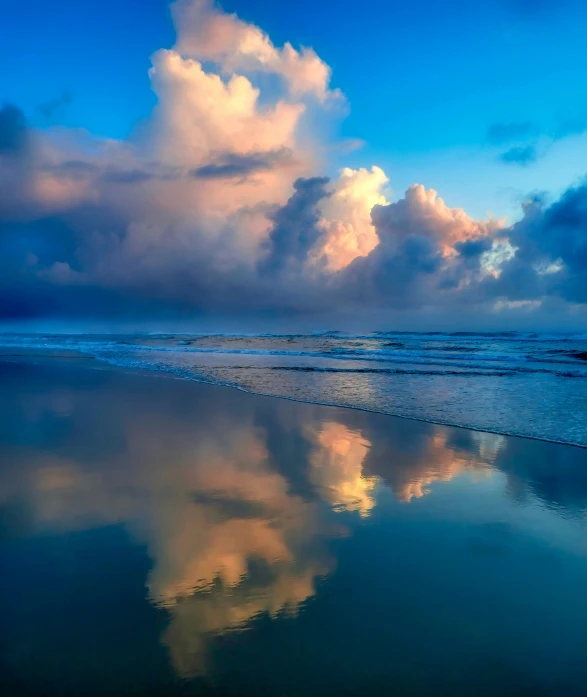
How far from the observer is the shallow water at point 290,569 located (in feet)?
8.71

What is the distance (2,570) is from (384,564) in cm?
279

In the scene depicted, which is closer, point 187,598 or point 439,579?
point 187,598

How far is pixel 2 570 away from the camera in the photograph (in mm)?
3604

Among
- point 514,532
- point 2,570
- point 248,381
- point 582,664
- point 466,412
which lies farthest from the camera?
point 248,381

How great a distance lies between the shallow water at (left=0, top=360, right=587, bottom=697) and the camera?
2.66 m

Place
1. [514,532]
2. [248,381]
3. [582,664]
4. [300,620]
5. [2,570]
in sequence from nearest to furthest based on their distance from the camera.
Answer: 1. [582,664]
2. [300,620]
3. [2,570]
4. [514,532]
5. [248,381]

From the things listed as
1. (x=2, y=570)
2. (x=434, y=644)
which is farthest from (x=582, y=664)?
(x=2, y=570)

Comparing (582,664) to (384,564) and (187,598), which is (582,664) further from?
(187,598)

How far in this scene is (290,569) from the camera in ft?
12.1

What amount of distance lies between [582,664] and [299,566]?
1843 mm

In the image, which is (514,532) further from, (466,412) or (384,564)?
(466,412)

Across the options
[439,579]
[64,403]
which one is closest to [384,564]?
[439,579]

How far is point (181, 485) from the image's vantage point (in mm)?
5570

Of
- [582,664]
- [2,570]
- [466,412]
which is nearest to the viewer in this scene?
[582,664]
